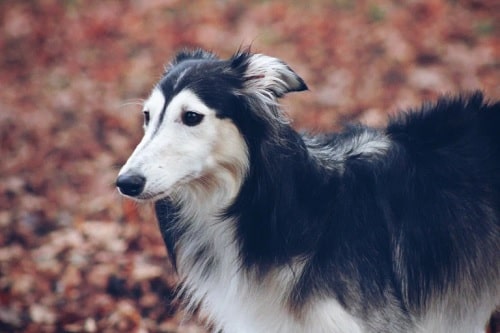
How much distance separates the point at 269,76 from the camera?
341cm

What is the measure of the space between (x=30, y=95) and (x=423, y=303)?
7.23 m

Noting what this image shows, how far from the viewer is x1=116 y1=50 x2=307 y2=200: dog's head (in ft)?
10.8

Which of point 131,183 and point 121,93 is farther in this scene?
point 121,93

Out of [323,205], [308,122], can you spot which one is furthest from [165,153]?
[308,122]

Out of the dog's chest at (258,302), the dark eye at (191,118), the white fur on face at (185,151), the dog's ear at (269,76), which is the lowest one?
the dog's chest at (258,302)

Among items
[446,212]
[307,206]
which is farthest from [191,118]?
[446,212]

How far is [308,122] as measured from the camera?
7727 mm

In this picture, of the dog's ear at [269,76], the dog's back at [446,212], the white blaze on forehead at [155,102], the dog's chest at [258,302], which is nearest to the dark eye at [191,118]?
the white blaze on forehead at [155,102]

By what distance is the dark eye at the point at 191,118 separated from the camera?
3.34m

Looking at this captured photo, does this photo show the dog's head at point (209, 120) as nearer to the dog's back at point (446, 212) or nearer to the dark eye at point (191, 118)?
the dark eye at point (191, 118)

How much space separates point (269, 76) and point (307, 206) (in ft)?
2.18

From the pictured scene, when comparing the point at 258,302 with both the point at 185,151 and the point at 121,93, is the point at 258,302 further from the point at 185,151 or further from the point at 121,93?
the point at 121,93

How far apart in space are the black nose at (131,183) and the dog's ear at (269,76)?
704 mm

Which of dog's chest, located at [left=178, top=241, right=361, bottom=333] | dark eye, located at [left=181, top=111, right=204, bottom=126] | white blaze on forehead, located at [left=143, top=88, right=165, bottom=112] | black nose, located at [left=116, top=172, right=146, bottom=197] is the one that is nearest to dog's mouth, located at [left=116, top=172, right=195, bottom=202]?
black nose, located at [left=116, top=172, right=146, bottom=197]
